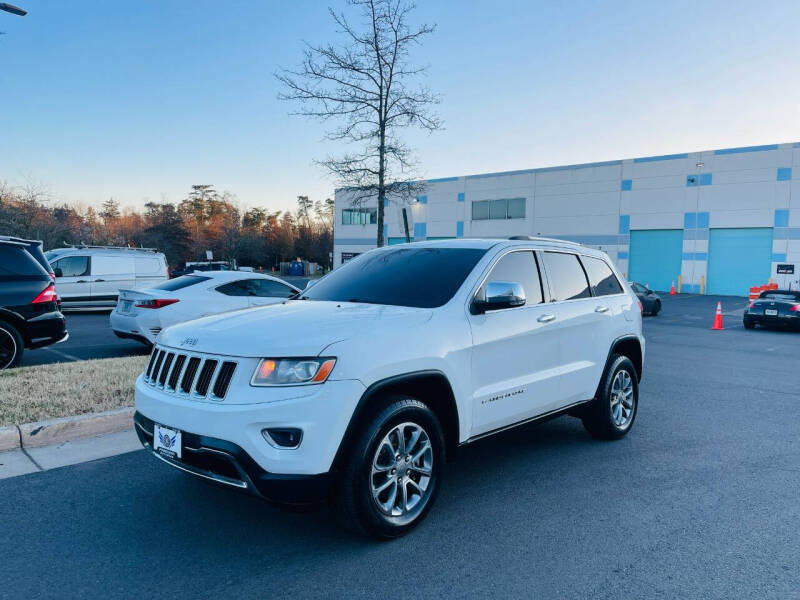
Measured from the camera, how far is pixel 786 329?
18.4m

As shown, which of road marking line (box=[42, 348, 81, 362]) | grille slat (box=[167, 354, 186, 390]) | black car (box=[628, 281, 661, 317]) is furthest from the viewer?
black car (box=[628, 281, 661, 317])

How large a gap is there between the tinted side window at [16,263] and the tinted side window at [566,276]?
23.4ft

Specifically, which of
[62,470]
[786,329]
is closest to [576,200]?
[786,329]

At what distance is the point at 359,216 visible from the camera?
51688 mm

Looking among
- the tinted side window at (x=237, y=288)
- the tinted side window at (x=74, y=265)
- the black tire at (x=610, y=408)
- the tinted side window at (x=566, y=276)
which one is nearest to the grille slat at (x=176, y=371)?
the tinted side window at (x=566, y=276)

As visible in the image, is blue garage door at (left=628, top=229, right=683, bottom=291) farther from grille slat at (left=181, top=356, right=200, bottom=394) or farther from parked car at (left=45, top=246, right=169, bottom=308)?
grille slat at (left=181, top=356, right=200, bottom=394)

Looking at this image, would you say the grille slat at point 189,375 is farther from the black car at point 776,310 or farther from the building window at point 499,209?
the building window at point 499,209

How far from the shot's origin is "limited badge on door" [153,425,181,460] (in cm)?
321

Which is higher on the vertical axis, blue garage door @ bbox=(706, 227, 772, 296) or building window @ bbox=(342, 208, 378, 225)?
building window @ bbox=(342, 208, 378, 225)

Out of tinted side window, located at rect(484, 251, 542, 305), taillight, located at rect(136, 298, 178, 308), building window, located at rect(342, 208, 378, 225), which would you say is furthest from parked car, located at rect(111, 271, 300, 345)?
building window, located at rect(342, 208, 378, 225)

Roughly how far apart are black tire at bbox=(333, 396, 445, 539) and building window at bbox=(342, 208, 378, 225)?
4621 cm

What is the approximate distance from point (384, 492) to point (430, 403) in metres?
0.62

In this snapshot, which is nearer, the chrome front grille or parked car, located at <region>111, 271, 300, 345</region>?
the chrome front grille

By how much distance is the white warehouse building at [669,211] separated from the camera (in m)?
33.8
